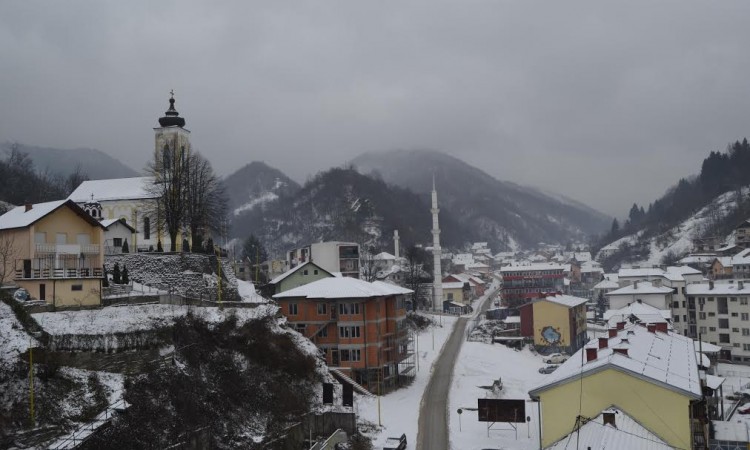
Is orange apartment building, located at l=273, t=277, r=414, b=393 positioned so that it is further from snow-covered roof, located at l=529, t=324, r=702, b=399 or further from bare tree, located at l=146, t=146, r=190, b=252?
snow-covered roof, located at l=529, t=324, r=702, b=399

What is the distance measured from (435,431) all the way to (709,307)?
180 feet

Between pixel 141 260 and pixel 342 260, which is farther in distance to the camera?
pixel 342 260

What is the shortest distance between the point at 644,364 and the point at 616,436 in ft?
17.6

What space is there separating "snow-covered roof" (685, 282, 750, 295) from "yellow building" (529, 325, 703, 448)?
4924cm

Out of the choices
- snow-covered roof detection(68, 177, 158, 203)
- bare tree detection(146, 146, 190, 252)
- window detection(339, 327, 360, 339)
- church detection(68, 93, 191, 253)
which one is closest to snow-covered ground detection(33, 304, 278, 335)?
window detection(339, 327, 360, 339)

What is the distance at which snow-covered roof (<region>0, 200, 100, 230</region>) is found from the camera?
→ 35.8m

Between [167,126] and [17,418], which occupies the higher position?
[167,126]

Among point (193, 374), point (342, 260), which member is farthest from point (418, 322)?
point (193, 374)

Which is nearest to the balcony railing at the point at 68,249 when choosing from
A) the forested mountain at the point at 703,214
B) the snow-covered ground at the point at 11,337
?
the snow-covered ground at the point at 11,337

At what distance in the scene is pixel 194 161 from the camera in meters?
60.3

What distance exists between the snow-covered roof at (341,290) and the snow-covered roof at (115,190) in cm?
1828

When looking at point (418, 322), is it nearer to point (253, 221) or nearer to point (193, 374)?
point (193, 374)

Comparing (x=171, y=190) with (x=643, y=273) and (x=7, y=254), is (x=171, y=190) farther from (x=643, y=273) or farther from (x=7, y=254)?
(x=643, y=273)

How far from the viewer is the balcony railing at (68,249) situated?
36.0 metres
